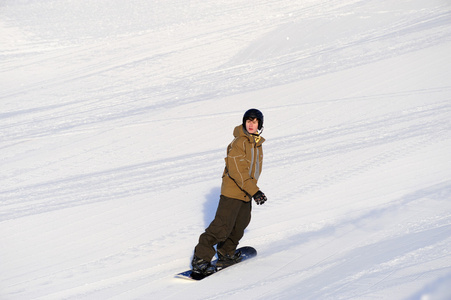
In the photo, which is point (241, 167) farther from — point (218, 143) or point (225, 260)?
point (218, 143)

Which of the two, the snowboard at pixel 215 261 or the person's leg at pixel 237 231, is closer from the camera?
the snowboard at pixel 215 261

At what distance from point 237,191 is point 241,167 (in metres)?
0.24

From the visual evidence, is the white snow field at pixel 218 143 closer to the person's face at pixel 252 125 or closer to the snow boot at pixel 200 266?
the snow boot at pixel 200 266

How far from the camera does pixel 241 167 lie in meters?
5.23

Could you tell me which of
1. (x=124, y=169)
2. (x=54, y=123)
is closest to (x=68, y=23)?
(x=54, y=123)

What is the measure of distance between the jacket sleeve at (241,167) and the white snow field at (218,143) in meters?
0.78

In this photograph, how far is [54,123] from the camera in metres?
10.7

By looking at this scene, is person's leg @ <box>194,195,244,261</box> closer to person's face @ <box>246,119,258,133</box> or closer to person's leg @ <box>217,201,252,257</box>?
person's leg @ <box>217,201,252,257</box>

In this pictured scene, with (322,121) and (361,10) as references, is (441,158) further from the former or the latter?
(361,10)

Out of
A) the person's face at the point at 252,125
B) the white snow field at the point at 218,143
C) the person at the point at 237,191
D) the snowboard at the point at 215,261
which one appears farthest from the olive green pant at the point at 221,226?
the person's face at the point at 252,125

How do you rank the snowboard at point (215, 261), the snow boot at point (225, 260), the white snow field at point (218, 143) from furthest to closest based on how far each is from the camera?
the snow boot at point (225, 260) < the white snow field at point (218, 143) < the snowboard at point (215, 261)

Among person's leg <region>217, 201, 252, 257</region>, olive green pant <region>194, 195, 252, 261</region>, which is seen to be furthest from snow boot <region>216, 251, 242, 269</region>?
olive green pant <region>194, 195, 252, 261</region>

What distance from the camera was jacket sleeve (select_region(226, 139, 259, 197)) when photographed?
17.1ft

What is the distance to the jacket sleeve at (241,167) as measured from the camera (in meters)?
5.21
